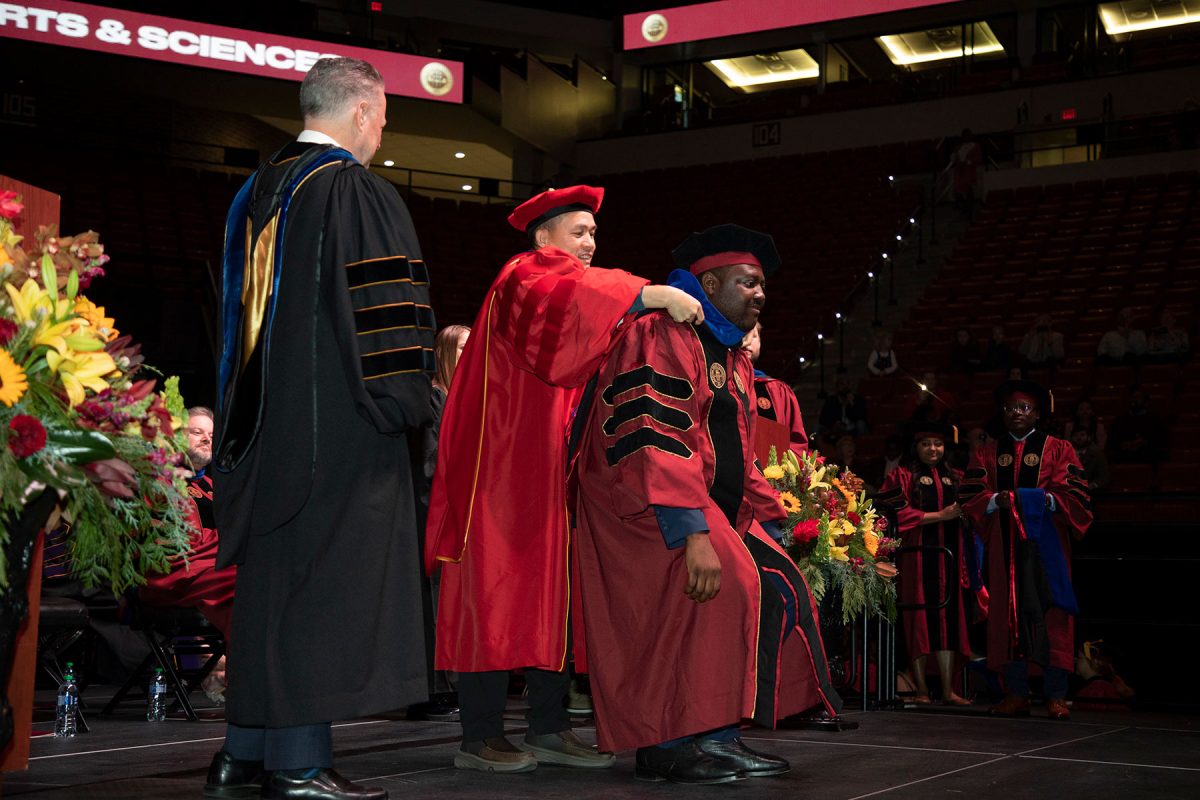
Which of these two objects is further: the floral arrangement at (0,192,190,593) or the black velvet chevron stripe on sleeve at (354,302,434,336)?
the black velvet chevron stripe on sleeve at (354,302,434,336)

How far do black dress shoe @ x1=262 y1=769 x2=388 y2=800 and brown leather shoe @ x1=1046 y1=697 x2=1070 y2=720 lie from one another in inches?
168

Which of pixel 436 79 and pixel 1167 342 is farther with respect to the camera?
pixel 436 79

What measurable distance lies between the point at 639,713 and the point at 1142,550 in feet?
15.5

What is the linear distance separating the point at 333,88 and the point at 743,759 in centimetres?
204

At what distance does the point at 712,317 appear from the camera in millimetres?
3834

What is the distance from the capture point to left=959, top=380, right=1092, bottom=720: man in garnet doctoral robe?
6.50 meters

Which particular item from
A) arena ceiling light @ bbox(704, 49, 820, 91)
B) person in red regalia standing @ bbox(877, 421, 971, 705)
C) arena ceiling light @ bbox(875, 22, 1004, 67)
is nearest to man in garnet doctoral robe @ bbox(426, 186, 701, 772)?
person in red regalia standing @ bbox(877, 421, 971, 705)

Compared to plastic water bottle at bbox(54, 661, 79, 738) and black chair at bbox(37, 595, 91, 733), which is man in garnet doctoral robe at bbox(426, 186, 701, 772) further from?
black chair at bbox(37, 595, 91, 733)

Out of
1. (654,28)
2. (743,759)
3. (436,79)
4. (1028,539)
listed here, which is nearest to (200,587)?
(743,759)

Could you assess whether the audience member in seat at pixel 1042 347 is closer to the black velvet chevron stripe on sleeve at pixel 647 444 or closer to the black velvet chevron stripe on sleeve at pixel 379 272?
the black velvet chevron stripe on sleeve at pixel 647 444

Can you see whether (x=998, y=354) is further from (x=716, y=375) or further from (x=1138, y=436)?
(x=716, y=375)

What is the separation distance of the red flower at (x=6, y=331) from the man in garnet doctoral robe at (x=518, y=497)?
1.60 m

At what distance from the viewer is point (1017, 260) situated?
15.1m

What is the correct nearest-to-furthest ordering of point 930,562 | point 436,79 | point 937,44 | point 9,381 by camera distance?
point 9,381
point 930,562
point 436,79
point 937,44
